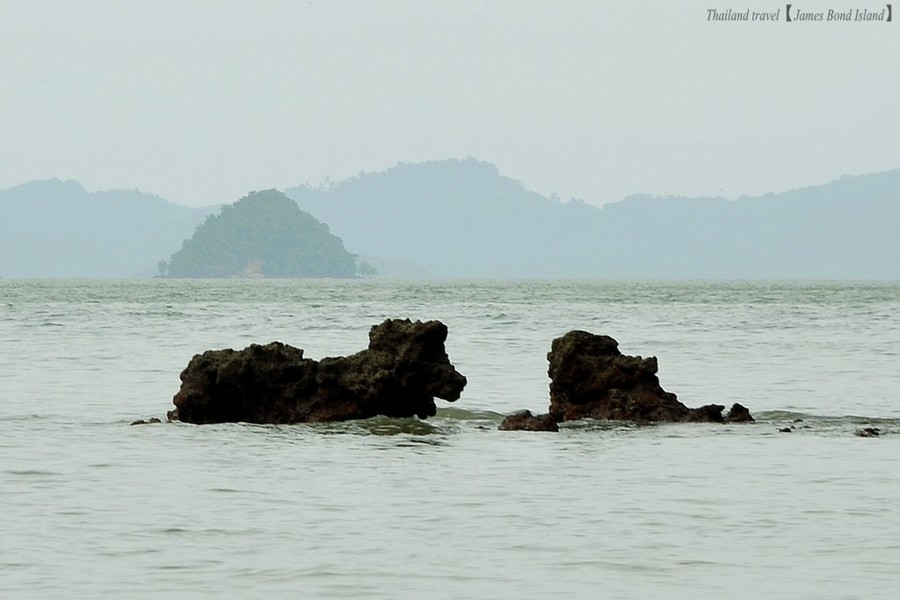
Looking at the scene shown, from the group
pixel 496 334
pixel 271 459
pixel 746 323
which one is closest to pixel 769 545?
pixel 271 459

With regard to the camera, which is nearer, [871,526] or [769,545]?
[769,545]

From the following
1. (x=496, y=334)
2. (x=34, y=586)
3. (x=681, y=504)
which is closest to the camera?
(x=34, y=586)

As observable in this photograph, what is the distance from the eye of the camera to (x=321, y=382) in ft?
67.6

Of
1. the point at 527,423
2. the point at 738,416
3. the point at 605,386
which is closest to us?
the point at 527,423

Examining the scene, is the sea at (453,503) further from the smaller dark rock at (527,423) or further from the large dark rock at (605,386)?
the large dark rock at (605,386)

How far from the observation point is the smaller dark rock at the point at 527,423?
1917 cm

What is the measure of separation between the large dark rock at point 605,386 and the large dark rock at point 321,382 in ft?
4.75

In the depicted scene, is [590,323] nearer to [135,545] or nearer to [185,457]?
[185,457]

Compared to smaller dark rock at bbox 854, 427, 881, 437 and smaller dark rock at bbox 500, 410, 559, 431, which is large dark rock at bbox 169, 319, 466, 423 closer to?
smaller dark rock at bbox 500, 410, 559, 431

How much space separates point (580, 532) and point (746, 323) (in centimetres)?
4880

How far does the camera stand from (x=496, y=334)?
49.9m

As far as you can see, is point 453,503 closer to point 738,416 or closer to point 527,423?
point 527,423

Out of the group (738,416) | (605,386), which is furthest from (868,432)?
(605,386)

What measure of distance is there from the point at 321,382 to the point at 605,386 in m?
3.98
